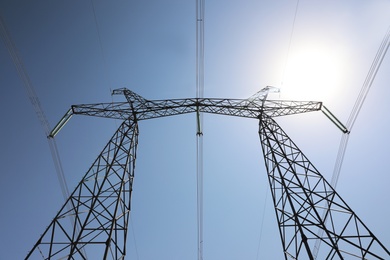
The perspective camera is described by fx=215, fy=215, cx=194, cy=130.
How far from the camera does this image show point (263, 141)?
12.4 metres

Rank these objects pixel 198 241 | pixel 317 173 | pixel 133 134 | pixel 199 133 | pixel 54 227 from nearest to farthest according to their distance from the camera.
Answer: pixel 54 227
pixel 317 173
pixel 133 134
pixel 199 133
pixel 198 241

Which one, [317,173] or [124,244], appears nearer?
[124,244]

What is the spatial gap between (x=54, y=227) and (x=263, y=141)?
10.4 metres

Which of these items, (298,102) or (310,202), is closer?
(310,202)

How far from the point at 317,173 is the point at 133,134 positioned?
29.9ft

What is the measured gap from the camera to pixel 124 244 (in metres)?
7.73

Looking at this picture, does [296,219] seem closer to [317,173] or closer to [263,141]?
[317,173]

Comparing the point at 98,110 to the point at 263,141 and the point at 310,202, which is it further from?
the point at 310,202

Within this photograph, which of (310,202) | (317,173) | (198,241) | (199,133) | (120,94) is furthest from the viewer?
(198,241)

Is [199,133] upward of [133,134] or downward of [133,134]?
upward

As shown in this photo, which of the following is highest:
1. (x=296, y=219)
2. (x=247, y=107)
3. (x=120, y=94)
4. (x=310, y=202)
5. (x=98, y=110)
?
(x=120, y=94)

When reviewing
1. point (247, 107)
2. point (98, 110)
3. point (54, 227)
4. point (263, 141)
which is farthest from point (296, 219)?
point (98, 110)

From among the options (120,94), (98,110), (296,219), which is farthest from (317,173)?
(120,94)

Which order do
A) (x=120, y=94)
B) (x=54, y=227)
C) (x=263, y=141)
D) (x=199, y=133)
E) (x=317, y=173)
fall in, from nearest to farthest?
(x=54, y=227) → (x=317, y=173) → (x=263, y=141) → (x=199, y=133) → (x=120, y=94)
